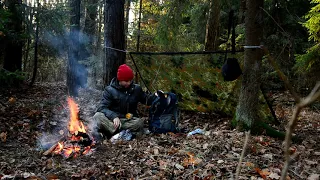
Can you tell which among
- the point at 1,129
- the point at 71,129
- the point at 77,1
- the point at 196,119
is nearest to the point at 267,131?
the point at 196,119

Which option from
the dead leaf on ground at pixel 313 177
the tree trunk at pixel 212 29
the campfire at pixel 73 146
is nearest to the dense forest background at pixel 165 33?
the tree trunk at pixel 212 29

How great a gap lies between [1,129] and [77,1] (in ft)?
25.2

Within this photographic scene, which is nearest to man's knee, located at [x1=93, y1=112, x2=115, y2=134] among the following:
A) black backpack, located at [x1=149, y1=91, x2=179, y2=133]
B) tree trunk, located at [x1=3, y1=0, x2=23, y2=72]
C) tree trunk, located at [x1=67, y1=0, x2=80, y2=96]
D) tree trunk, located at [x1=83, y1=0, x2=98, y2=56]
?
black backpack, located at [x1=149, y1=91, x2=179, y2=133]

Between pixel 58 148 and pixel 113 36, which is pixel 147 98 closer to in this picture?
pixel 113 36

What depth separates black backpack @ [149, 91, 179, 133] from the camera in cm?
512

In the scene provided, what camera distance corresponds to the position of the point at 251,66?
416cm

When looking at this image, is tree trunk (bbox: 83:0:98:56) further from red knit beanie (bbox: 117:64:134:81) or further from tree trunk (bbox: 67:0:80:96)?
red knit beanie (bbox: 117:64:134:81)

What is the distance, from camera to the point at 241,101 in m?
4.32

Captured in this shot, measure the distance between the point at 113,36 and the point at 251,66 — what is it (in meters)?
2.91

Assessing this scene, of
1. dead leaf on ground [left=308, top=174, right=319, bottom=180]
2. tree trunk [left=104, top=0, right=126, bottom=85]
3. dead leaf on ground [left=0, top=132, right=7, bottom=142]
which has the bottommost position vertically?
dead leaf on ground [left=0, top=132, right=7, bottom=142]

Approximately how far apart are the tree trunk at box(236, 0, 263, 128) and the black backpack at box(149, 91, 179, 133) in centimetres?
136

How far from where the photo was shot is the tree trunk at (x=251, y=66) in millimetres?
4078

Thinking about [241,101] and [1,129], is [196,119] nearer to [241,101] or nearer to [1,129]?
[241,101]

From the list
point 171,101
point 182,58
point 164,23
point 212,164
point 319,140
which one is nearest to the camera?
Answer: point 212,164
